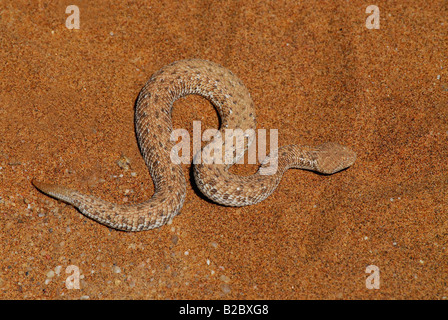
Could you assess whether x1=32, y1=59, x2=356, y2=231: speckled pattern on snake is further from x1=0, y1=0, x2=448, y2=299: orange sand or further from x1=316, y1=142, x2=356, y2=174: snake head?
x1=0, y1=0, x2=448, y2=299: orange sand

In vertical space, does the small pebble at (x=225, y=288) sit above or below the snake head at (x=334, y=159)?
below

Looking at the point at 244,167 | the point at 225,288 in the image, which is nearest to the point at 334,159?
the point at 244,167

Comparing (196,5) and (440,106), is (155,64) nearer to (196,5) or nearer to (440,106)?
(196,5)

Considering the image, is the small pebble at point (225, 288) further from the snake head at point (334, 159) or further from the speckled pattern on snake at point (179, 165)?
the snake head at point (334, 159)

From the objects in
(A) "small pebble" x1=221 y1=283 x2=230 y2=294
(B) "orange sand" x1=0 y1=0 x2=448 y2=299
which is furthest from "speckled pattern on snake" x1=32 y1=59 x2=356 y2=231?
(A) "small pebble" x1=221 y1=283 x2=230 y2=294

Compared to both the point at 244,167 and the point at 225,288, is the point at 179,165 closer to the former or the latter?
the point at 244,167

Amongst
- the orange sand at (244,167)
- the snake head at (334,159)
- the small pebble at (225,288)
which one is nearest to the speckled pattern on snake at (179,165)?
the snake head at (334,159)

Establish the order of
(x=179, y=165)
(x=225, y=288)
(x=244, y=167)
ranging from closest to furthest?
(x=225, y=288)
(x=179, y=165)
(x=244, y=167)

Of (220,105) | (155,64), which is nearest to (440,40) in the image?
(220,105)
